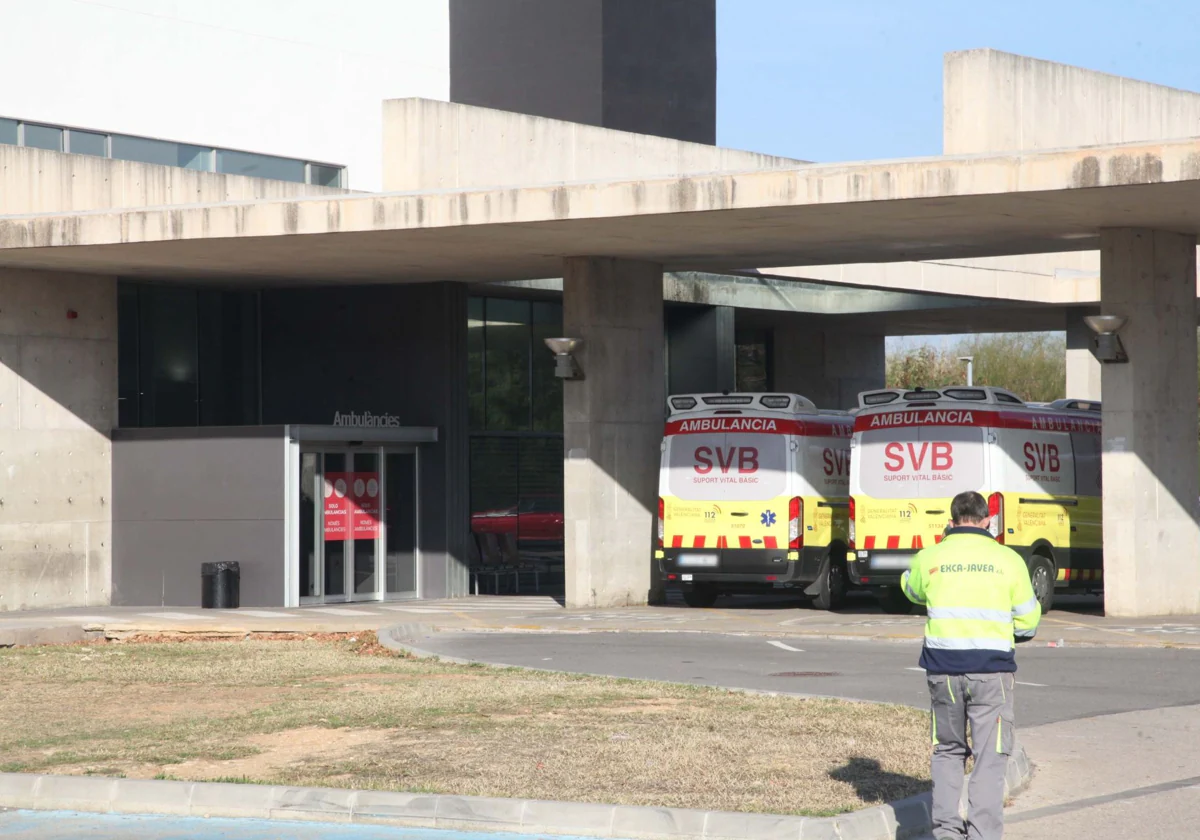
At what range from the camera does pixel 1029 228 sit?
68.7 ft

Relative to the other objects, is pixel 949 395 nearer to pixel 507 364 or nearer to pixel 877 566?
pixel 877 566

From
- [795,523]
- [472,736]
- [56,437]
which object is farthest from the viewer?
[56,437]

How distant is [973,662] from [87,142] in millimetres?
34939

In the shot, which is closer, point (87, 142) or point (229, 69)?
point (87, 142)

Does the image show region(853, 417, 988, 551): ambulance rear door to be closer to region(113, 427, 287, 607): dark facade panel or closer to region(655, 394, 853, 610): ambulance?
region(655, 394, 853, 610): ambulance

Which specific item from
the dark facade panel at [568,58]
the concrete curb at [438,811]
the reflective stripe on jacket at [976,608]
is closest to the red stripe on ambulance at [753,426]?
the concrete curb at [438,811]

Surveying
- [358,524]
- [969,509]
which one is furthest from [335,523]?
[969,509]

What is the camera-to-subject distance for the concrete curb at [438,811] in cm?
824

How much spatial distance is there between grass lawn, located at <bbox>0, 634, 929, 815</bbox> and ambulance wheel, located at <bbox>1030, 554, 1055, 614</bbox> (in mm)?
8417

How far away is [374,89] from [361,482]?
2494cm

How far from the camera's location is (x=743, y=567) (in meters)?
22.2

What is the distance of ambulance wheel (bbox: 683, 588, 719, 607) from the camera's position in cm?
2408

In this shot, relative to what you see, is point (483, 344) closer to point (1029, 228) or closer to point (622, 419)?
point (622, 419)

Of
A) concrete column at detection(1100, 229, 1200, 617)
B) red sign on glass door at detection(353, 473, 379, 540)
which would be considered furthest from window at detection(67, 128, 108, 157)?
concrete column at detection(1100, 229, 1200, 617)
